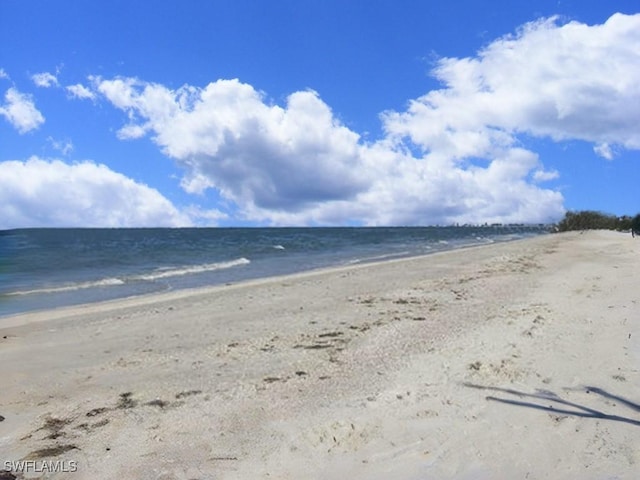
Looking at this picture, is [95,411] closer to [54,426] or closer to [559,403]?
[54,426]

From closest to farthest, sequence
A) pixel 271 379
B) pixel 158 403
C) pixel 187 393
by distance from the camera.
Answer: pixel 158 403 < pixel 187 393 < pixel 271 379

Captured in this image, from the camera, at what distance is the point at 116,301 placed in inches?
632

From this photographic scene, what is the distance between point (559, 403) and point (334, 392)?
8.11ft

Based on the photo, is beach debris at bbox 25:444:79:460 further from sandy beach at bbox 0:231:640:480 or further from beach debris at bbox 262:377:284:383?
beach debris at bbox 262:377:284:383

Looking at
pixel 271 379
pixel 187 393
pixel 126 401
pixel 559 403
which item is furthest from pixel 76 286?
pixel 559 403

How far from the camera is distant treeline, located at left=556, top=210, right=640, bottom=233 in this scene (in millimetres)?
65250

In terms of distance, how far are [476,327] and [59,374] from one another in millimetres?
6787

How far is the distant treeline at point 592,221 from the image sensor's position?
65250 millimetres

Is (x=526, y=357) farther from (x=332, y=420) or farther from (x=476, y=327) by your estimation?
(x=332, y=420)

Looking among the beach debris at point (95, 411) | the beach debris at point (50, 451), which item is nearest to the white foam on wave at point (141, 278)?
the beach debris at point (95, 411)

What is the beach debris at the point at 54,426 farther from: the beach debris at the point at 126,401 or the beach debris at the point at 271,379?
the beach debris at the point at 271,379

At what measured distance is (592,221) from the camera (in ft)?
239

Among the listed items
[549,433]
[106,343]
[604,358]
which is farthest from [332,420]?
[106,343]

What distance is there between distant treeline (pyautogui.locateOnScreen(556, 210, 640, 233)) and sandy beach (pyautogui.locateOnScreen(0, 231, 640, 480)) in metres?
61.0
